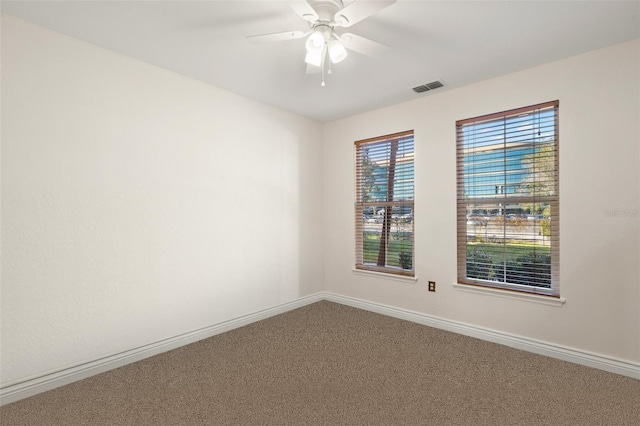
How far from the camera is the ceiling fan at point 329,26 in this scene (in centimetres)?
170

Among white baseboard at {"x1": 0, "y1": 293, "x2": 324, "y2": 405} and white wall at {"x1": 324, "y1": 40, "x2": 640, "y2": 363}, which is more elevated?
white wall at {"x1": 324, "y1": 40, "x2": 640, "y2": 363}

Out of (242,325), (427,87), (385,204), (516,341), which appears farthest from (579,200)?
(242,325)

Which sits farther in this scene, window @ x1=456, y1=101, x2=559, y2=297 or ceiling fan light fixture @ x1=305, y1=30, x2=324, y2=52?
window @ x1=456, y1=101, x2=559, y2=297

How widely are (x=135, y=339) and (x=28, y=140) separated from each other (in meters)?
1.65

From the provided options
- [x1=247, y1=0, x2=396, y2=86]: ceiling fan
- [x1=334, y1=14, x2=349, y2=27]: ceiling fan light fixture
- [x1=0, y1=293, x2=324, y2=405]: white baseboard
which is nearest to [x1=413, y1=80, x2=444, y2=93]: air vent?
[x1=247, y1=0, x2=396, y2=86]: ceiling fan

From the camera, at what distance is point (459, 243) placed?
326 cm

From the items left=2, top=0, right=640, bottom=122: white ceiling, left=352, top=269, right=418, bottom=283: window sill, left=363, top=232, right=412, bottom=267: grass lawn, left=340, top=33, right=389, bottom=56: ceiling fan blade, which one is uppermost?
left=2, top=0, right=640, bottom=122: white ceiling

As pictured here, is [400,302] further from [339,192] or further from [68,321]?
[68,321]

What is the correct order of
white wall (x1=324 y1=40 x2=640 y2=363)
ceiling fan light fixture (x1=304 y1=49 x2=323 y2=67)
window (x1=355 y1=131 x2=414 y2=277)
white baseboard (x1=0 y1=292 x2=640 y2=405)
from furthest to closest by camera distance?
window (x1=355 y1=131 x2=414 y2=277) < white wall (x1=324 y1=40 x2=640 y2=363) < white baseboard (x1=0 y1=292 x2=640 y2=405) < ceiling fan light fixture (x1=304 y1=49 x2=323 y2=67)

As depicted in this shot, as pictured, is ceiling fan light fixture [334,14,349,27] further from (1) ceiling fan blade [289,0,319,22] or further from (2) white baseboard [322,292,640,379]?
(2) white baseboard [322,292,640,379]

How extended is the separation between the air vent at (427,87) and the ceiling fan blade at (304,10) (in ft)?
5.43

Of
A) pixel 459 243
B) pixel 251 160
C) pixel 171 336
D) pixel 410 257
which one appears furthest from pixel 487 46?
pixel 171 336

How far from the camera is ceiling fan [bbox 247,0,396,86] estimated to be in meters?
1.70

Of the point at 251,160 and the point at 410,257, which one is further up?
the point at 251,160
